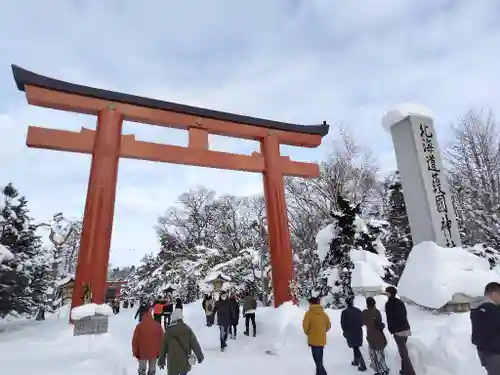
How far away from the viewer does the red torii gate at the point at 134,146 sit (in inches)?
418

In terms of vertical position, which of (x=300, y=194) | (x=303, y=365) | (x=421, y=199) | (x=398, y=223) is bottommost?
(x=303, y=365)

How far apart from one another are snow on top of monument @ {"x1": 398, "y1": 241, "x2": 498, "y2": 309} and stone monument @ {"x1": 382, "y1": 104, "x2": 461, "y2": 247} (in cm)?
125

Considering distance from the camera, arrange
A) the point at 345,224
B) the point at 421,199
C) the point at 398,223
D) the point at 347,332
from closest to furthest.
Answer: the point at 347,332
the point at 421,199
the point at 345,224
the point at 398,223

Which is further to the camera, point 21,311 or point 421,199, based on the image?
point 21,311

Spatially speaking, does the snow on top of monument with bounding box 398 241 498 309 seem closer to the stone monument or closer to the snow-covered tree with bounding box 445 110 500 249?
the stone monument

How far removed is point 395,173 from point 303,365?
1878 centimetres

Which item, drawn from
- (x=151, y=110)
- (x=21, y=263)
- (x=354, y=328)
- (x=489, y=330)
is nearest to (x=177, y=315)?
(x=354, y=328)

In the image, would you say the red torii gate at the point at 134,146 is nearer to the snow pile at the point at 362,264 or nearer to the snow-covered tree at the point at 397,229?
the snow pile at the point at 362,264

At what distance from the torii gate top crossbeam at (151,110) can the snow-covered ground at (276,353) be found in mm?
6809

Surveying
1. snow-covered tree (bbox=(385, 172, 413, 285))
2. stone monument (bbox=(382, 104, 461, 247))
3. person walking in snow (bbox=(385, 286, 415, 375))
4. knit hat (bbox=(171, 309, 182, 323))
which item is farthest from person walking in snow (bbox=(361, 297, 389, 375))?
snow-covered tree (bbox=(385, 172, 413, 285))

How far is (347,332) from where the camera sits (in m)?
6.62

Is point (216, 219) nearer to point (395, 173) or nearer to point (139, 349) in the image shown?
point (395, 173)

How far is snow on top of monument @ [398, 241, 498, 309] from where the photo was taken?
7.22 metres

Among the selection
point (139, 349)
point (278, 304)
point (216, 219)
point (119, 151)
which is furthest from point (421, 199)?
point (216, 219)
